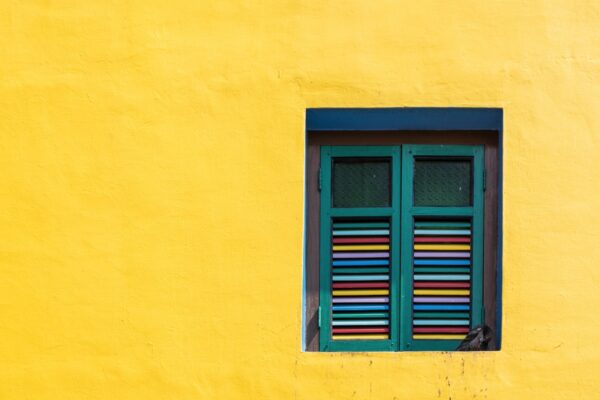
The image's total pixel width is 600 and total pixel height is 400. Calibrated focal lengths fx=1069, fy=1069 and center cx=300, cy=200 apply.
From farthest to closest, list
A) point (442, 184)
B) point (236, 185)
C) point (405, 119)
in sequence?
point (442, 184) < point (405, 119) < point (236, 185)

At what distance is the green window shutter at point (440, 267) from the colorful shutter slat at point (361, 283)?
0.09 meters

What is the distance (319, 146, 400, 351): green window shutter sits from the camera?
16.4 ft

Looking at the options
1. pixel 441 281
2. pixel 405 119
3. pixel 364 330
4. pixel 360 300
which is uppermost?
pixel 405 119

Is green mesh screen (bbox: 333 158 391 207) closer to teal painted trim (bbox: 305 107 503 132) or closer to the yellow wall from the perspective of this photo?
teal painted trim (bbox: 305 107 503 132)

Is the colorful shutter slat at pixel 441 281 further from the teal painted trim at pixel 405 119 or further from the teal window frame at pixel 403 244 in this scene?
the teal painted trim at pixel 405 119

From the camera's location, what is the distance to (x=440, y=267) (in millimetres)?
4996

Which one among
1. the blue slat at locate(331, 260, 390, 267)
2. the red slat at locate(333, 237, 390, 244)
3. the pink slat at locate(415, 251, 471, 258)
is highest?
the red slat at locate(333, 237, 390, 244)

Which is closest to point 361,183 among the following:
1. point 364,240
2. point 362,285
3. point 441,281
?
point 364,240

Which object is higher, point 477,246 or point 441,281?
point 477,246

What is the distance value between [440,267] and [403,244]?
0.21 meters

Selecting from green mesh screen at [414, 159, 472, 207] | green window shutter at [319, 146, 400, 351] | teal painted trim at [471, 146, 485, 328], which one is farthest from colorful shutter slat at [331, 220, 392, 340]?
teal painted trim at [471, 146, 485, 328]

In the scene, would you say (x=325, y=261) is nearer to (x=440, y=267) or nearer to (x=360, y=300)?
(x=360, y=300)

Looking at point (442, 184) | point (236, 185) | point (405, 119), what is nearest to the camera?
point (236, 185)

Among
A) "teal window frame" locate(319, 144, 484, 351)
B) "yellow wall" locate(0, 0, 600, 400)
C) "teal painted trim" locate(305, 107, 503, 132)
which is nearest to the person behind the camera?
"yellow wall" locate(0, 0, 600, 400)
